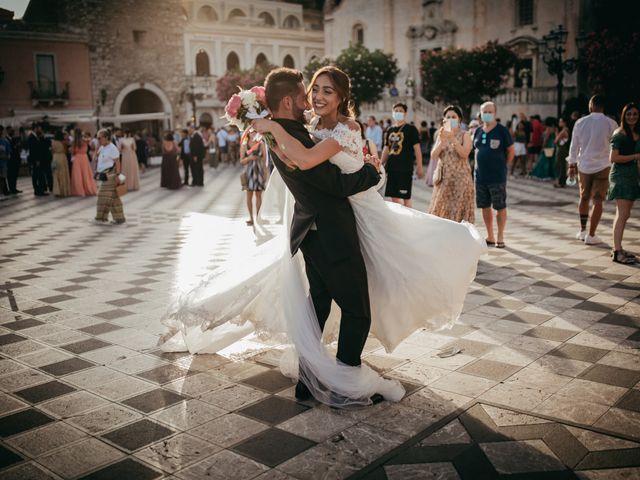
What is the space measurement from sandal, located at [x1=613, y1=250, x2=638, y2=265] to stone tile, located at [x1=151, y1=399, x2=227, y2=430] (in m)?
5.42

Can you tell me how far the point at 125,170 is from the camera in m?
18.8

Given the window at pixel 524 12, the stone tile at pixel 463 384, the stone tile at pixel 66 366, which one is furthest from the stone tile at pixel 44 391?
the window at pixel 524 12

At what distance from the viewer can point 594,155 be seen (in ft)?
26.7

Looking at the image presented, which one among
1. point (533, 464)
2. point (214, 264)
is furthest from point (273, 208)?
point (533, 464)

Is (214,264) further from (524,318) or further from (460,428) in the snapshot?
(460,428)

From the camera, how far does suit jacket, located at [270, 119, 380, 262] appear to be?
337cm

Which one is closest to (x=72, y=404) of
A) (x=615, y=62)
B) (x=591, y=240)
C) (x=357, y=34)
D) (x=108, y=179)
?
(x=591, y=240)

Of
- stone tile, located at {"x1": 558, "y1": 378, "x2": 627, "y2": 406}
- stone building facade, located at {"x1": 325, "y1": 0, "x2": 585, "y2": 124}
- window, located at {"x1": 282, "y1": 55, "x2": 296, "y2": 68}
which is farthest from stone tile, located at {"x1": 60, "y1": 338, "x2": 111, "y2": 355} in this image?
window, located at {"x1": 282, "y1": 55, "x2": 296, "y2": 68}

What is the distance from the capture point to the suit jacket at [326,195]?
11.1 feet

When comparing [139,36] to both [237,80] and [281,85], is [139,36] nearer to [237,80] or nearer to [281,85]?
[237,80]

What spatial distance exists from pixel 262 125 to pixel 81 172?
16.2 metres

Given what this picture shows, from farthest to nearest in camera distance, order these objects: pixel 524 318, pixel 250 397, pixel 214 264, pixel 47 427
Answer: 1. pixel 214 264
2. pixel 524 318
3. pixel 250 397
4. pixel 47 427

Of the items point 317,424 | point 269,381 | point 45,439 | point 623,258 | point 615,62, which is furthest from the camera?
point 615,62

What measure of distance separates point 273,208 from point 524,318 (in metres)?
2.51
